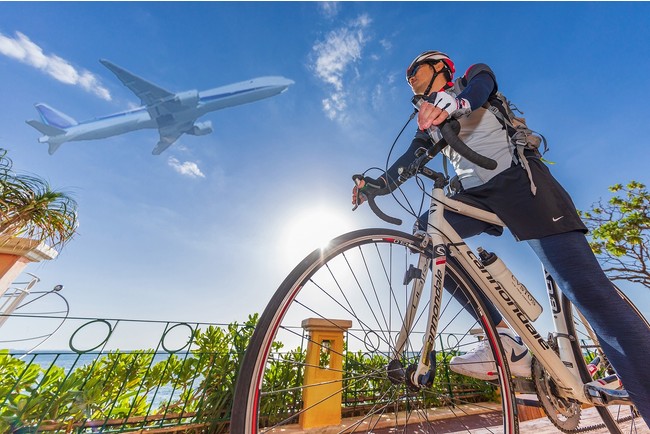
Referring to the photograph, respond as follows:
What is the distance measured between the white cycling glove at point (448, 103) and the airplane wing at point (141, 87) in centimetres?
3014

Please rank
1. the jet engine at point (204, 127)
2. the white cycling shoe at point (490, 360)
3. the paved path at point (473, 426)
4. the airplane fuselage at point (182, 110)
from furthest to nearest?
1. the jet engine at point (204, 127)
2. the airplane fuselage at point (182, 110)
3. the paved path at point (473, 426)
4. the white cycling shoe at point (490, 360)

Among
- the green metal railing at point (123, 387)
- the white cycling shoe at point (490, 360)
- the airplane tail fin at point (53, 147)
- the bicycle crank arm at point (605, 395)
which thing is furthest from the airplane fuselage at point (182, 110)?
the bicycle crank arm at point (605, 395)

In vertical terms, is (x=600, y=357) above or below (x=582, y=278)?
below

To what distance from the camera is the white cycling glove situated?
38.7 inches

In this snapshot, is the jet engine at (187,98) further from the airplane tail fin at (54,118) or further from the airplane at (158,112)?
the airplane tail fin at (54,118)

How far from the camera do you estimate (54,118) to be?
32406 mm

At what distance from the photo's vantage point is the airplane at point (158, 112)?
2655cm

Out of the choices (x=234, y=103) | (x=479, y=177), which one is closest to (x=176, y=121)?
(x=234, y=103)

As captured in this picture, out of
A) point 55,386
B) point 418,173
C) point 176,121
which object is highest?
point 176,121

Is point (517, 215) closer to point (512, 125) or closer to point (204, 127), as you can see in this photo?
point (512, 125)

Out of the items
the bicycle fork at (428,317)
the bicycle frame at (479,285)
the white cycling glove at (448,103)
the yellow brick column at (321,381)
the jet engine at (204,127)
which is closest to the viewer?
the white cycling glove at (448,103)

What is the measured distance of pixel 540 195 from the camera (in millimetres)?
1319

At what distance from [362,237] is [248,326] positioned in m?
2.69

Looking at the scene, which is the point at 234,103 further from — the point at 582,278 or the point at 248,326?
the point at 582,278
